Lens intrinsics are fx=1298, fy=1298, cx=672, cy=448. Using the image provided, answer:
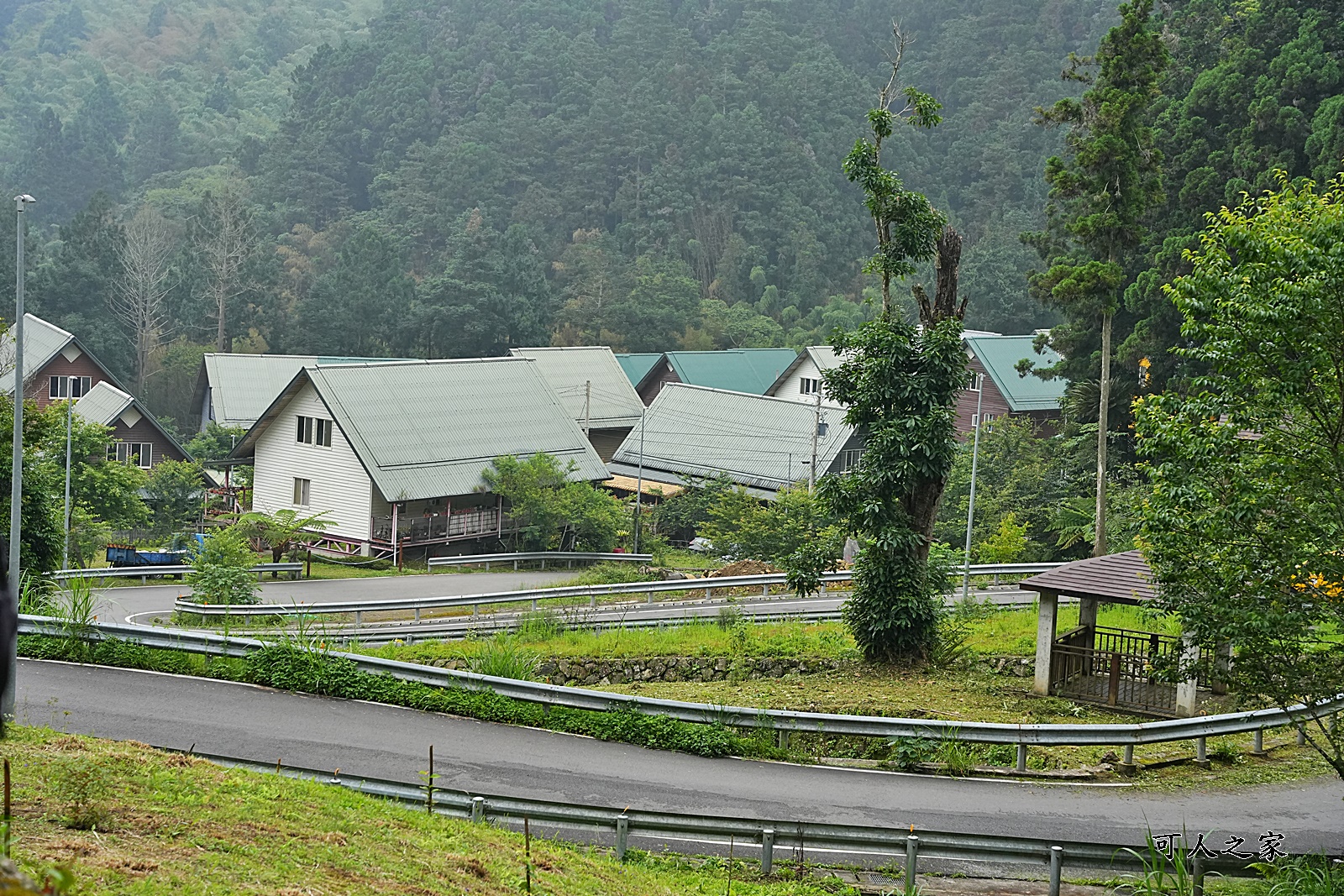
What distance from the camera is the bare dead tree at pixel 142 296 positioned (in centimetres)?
7588

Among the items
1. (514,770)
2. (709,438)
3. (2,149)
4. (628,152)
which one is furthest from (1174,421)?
(2,149)

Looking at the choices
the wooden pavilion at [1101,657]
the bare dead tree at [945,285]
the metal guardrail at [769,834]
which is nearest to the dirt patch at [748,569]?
the bare dead tree at [945,285]

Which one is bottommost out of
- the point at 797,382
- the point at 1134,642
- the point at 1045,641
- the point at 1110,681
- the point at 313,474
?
the point at 1110,681

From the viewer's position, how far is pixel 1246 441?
1327cm

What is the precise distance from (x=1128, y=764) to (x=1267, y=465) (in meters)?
5.60

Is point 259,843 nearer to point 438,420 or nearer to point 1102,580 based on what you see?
point 1102,580

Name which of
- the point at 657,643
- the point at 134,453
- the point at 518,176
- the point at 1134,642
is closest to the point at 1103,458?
the point at 1134,642

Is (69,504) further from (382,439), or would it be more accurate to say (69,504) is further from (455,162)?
(455,162)

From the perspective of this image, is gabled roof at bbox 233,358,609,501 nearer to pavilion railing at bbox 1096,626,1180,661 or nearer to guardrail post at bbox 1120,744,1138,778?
pavilion railing at bbox 1096,626,1180,661

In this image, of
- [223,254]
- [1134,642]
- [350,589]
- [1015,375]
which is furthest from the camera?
[223,254]

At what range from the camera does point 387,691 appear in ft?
58.4

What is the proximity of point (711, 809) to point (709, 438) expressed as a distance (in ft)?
131

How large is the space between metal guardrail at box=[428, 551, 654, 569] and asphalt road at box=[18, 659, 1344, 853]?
2236cm

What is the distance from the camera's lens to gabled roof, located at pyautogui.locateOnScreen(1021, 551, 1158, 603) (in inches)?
792
